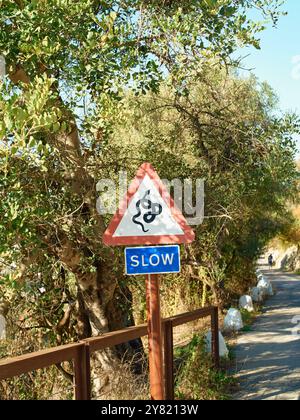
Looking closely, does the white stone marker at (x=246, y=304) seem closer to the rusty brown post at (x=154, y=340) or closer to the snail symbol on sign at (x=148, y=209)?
the rusty brown post at (x=154, y=340)

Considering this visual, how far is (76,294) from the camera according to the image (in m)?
9.25

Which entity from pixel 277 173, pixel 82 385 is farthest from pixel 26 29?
pixel 277 173

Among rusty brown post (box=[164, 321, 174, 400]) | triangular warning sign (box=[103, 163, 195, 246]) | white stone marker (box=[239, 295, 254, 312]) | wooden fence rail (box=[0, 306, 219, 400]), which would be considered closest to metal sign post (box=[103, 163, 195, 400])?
triangular warning sign (box=[103, 163, 195, 246])

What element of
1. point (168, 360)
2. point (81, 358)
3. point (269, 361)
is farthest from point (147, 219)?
point (269, 361)

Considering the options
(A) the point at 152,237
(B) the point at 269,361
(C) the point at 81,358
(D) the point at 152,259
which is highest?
(A) the point at 152,237

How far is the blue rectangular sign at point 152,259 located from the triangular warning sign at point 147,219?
3.0 inches

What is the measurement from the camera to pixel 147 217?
4.34 meters

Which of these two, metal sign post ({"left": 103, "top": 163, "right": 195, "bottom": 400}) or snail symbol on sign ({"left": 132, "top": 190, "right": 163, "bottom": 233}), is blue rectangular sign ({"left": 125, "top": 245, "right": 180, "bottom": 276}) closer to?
metal sign post ({"left": 103, "top": 163, "right": 195, "bottom": 400})

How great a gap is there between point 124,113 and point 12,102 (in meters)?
2.26

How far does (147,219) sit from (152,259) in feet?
1.04

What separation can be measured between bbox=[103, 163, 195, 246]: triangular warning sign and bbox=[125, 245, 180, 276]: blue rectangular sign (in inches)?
3.0

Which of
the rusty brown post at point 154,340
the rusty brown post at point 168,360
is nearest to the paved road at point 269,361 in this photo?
the rusty brown post at point 168,360

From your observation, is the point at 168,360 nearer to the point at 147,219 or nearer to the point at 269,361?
the point at 147,219

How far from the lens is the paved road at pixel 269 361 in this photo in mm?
7480
